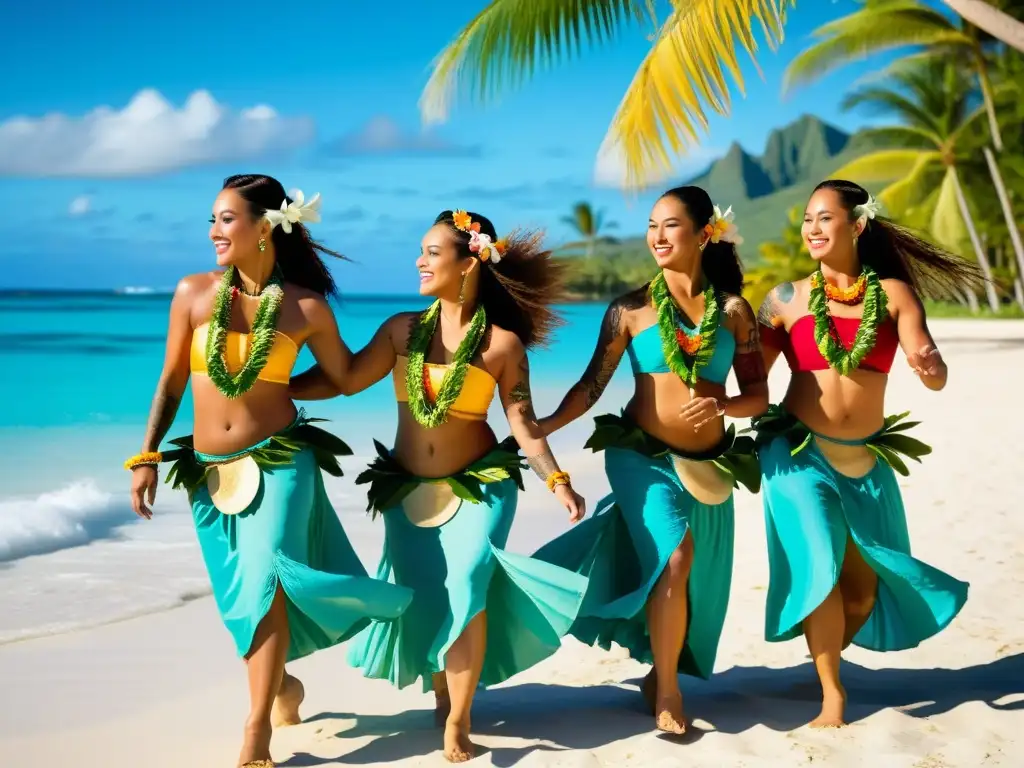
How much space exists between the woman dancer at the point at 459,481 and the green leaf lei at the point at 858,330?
974 mm

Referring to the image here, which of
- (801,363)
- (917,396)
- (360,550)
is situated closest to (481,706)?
(801,363)

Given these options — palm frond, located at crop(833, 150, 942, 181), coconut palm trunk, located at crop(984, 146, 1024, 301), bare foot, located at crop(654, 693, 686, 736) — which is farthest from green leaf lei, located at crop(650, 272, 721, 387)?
coconut palm trunk, located at crop(984, 146, 1024, 301)

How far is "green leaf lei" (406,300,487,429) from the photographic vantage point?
13.1 ft

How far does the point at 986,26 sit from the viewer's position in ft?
26.2

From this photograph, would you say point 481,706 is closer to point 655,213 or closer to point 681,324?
point 681,324

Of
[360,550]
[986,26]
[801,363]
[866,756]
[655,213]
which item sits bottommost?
[866,756]

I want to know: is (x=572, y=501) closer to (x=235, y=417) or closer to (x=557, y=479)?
(x=557, y=479)

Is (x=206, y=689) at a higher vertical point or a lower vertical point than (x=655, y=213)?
lower

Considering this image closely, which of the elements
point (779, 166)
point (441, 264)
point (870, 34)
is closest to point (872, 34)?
point (870, 34)

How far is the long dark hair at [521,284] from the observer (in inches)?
165

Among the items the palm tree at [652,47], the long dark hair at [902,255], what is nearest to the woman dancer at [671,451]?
the long dark hair at [902,255]

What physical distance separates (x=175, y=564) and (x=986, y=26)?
609 centimetres

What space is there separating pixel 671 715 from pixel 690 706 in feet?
1.30

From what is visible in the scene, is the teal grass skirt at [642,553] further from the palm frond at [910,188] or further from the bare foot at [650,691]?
the palm frond at [910,188]
